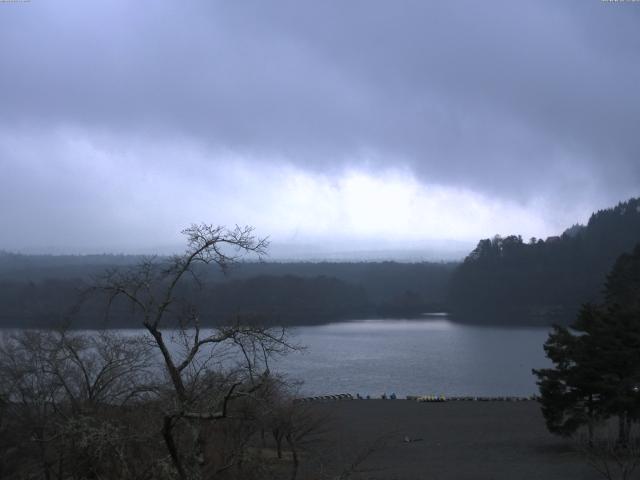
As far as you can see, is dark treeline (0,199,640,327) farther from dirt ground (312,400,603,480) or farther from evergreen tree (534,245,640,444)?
evergreen tree (534,245,640,444)

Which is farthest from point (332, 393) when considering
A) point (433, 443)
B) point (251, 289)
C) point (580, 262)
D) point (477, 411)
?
point (580, 262)

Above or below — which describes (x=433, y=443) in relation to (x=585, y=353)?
below

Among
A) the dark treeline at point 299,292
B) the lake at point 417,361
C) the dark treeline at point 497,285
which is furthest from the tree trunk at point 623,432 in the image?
the dark treeline at point 497,285

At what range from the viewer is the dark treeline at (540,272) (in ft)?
272

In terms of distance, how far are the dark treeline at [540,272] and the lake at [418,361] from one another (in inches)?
812

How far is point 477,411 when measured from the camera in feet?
80.6

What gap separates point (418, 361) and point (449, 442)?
74.8 feet

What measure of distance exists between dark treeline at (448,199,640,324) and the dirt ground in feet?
183

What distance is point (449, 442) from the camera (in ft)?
63.4

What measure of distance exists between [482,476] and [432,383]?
19808 millimetres

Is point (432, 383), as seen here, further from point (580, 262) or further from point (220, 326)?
point (580, 262)

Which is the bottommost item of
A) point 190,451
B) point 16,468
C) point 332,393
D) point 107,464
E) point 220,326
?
point 332,393

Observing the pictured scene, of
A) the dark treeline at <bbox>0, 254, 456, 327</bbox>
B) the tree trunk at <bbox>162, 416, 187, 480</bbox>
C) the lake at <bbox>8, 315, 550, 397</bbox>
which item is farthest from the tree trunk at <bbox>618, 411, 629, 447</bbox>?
the dark treeline at <bbox>0, 254, 456, 327</bbox>

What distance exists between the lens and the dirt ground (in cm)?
1469
